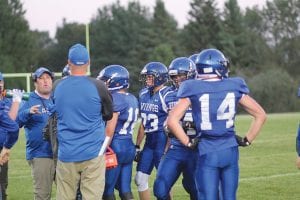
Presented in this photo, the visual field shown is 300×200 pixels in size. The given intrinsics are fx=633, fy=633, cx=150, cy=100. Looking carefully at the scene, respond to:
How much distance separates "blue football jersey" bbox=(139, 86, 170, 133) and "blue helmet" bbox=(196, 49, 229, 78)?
5.87 ft

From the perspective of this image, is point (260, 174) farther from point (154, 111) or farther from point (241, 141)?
point (241, 141)

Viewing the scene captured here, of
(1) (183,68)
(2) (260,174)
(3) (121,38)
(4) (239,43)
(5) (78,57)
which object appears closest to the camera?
(5) (78,57)

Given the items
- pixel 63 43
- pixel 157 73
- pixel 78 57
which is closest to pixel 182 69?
pixel 157 73

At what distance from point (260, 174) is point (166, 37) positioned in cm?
4914

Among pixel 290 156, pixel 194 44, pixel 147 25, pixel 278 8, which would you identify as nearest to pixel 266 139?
pixel 290 156

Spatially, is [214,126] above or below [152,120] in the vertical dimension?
above

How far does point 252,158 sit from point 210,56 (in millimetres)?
8595

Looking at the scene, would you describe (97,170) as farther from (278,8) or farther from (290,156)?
(278,8)

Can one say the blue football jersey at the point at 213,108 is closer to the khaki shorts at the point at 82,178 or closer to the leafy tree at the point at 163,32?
the khaki shorts at the point at 82,178

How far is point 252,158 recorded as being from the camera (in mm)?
Result: 14344

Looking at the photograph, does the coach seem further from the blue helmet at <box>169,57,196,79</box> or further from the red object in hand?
the blue helmet at <box>169,57,196,79</box>

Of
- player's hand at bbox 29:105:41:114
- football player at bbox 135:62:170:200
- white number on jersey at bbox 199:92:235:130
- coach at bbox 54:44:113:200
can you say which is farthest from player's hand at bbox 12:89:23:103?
white number on jersey at bbox 199:92:235:130

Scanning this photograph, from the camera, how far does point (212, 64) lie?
238 inches

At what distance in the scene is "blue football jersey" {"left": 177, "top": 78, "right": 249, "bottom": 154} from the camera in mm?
5848
